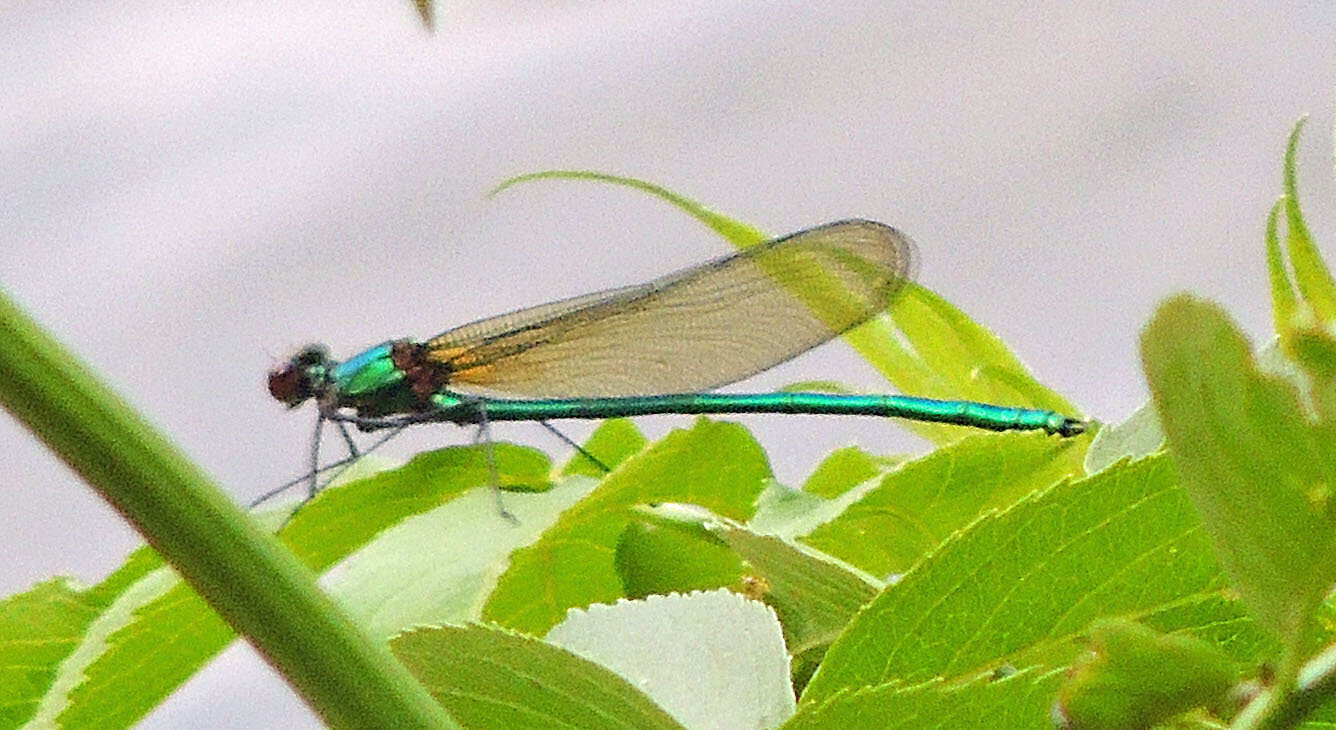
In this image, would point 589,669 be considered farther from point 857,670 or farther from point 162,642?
point 162,642

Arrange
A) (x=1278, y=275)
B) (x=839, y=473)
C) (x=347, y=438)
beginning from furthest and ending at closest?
(x=347, y=438) → (x=839, y=473) → (x=1278, y=275)

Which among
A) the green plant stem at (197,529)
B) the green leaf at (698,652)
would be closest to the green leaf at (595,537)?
the green leaf at (698,652)

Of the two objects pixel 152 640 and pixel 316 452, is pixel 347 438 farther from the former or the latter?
pixel 152 640

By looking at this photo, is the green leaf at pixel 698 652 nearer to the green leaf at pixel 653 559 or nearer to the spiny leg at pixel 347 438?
the green leaf at pixel 653 559

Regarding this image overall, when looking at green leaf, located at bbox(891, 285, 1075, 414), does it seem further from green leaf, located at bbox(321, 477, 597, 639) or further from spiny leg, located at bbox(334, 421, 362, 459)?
spiny leg, located at bbox(334, 421, 362, 459)

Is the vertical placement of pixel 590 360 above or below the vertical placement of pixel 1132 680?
below

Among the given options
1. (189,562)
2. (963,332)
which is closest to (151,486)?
(189,562)

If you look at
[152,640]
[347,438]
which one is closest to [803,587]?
[152,640]
